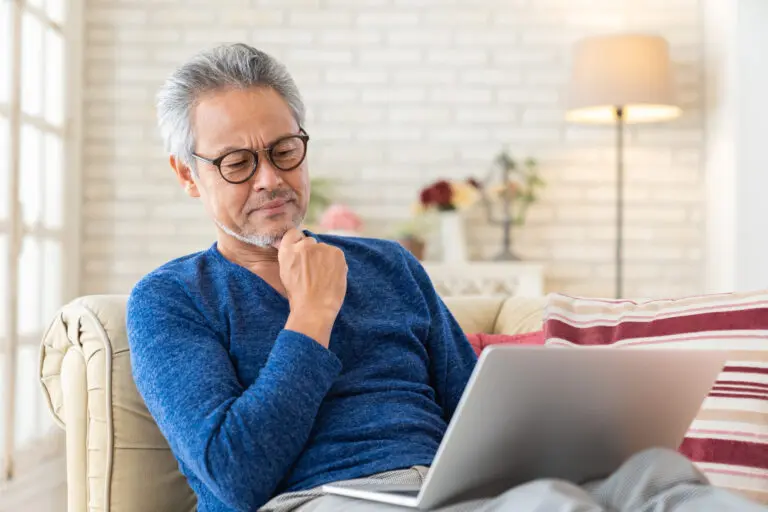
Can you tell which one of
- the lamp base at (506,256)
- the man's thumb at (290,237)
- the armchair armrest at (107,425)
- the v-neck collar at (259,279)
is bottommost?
the armchair armrest at (107,425)

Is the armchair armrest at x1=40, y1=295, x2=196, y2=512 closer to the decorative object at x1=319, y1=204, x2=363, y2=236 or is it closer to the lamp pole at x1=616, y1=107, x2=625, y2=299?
the decorative object at x1=319, y1=204, x2=363, y2=236

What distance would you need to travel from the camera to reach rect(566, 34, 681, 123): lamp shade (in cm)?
371

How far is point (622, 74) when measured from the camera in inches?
146

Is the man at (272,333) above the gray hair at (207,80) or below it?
below

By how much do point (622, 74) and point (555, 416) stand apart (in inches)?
112

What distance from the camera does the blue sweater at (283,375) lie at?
1.29 m

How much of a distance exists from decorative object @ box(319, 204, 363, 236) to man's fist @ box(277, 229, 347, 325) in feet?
7.48

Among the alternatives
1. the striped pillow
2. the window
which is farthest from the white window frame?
the striped pillow

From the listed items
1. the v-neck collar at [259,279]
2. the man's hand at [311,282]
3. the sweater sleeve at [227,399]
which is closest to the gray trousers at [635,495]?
the sweater sleeve at [227,399]

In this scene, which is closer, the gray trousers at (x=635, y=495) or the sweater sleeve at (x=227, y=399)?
the gray trousers at (x=635, y=495)

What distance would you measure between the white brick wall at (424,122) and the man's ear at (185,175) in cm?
244

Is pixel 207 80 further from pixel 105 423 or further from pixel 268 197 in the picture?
pixel 105 423

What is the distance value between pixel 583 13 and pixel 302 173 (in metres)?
2.87

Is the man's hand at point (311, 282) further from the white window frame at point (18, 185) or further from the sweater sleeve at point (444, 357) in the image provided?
the white window frame at point (18, 185)
